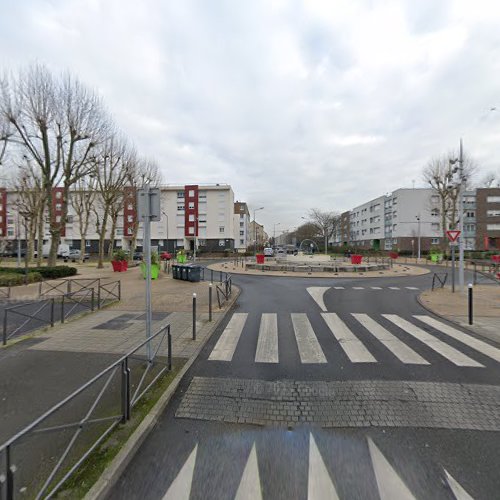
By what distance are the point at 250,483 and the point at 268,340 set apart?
3691 mm

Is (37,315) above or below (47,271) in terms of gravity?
below

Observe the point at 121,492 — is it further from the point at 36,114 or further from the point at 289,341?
the point at 36,114

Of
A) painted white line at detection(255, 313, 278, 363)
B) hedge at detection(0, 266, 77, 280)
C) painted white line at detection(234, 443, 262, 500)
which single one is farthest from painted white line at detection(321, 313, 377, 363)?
hedge at detection(0, 266, 77, 280)

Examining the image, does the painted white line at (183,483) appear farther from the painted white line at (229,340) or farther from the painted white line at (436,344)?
the painted white line at (436,344)

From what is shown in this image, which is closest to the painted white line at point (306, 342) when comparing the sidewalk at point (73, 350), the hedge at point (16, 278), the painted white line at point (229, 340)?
the painted white line at point (229, 340)

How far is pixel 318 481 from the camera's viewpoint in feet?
7.70

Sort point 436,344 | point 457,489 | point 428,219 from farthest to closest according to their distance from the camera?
point 428,219, point 436,344, point 457,489

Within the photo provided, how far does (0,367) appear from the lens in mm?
4543

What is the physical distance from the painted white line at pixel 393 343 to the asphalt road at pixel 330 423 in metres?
0.04

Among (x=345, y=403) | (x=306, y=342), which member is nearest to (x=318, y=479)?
(x=345, y=403)

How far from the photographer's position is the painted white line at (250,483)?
2.21 metres

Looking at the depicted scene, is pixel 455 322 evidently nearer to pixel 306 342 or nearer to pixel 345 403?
pixel 306 342

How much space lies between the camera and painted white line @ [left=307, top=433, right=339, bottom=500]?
7.26 ft

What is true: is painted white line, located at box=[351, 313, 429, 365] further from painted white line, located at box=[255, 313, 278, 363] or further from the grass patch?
the grass patch
